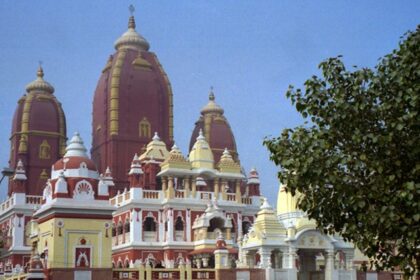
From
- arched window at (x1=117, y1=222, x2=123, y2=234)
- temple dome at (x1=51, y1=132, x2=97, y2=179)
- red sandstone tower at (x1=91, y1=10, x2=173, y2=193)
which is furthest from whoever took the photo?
red sandstone tower at (x1=91, y1=10, x2=173, y2=193)

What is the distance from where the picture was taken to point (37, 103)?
52.2m

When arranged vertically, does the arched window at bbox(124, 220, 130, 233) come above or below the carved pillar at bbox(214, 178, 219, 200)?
below

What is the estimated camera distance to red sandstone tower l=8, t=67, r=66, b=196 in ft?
164

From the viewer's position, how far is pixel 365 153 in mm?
15781

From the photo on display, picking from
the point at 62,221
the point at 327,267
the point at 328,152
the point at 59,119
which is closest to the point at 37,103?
the point at 59,119

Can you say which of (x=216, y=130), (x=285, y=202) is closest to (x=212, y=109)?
(x=216, y=130)

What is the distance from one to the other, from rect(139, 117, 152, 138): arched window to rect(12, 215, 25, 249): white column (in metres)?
10.5

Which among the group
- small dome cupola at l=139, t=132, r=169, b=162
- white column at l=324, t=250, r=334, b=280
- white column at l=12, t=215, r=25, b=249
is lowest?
white column at l=324, t=250, r=334, b=280

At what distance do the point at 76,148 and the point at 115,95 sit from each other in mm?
18872

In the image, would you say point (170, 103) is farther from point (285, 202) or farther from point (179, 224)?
point (285, 202)

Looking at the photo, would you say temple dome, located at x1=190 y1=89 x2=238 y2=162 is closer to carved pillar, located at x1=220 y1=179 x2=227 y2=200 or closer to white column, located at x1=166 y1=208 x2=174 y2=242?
carved pillar, located at x1=220 y1=179 x2=227 y2=200

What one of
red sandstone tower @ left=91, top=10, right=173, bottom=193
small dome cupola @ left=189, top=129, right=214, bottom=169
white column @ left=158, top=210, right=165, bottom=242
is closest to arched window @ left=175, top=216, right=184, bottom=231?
white column @ left=158, top=210, right=165, bottom=242

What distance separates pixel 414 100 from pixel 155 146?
32.7 meters

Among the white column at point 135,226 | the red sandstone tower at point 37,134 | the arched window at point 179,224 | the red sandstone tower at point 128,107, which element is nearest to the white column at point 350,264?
the arched window at point 179,224
